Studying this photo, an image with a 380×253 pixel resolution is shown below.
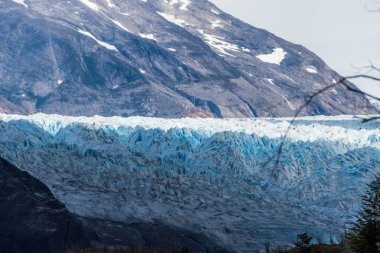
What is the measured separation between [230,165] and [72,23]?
147 meters

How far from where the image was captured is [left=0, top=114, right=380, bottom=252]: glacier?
56.9 meters

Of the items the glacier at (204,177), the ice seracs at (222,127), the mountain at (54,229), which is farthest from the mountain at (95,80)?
the mountain at (54,229)

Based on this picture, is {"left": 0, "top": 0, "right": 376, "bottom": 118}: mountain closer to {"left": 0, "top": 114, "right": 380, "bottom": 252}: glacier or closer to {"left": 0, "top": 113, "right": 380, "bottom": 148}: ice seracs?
{"left": 0, "top": 113, "right": 380, "bottom": 148}: ice seracs

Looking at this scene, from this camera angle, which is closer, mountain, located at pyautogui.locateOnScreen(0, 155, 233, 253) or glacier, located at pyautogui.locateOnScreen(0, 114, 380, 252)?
mountain, located at pyautogui.locateOnScreen(0, 155, 233, 253)

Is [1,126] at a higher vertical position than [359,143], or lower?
lower

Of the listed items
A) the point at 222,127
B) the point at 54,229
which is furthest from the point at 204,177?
the point at 54,229

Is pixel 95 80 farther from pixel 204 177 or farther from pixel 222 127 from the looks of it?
pixel 204 177

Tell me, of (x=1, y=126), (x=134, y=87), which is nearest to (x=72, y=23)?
(x=134, y=87)

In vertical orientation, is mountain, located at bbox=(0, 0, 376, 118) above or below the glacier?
below

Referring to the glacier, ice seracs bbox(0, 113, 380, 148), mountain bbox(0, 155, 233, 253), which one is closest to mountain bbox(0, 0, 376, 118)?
ice seracs bbox(0, 113, 380, 148)

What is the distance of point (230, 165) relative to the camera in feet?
200

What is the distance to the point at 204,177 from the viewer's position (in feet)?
196

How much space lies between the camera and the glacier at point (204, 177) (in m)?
56.9

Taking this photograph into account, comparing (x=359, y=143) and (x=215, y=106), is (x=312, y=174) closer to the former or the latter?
(x=359, y=143)
